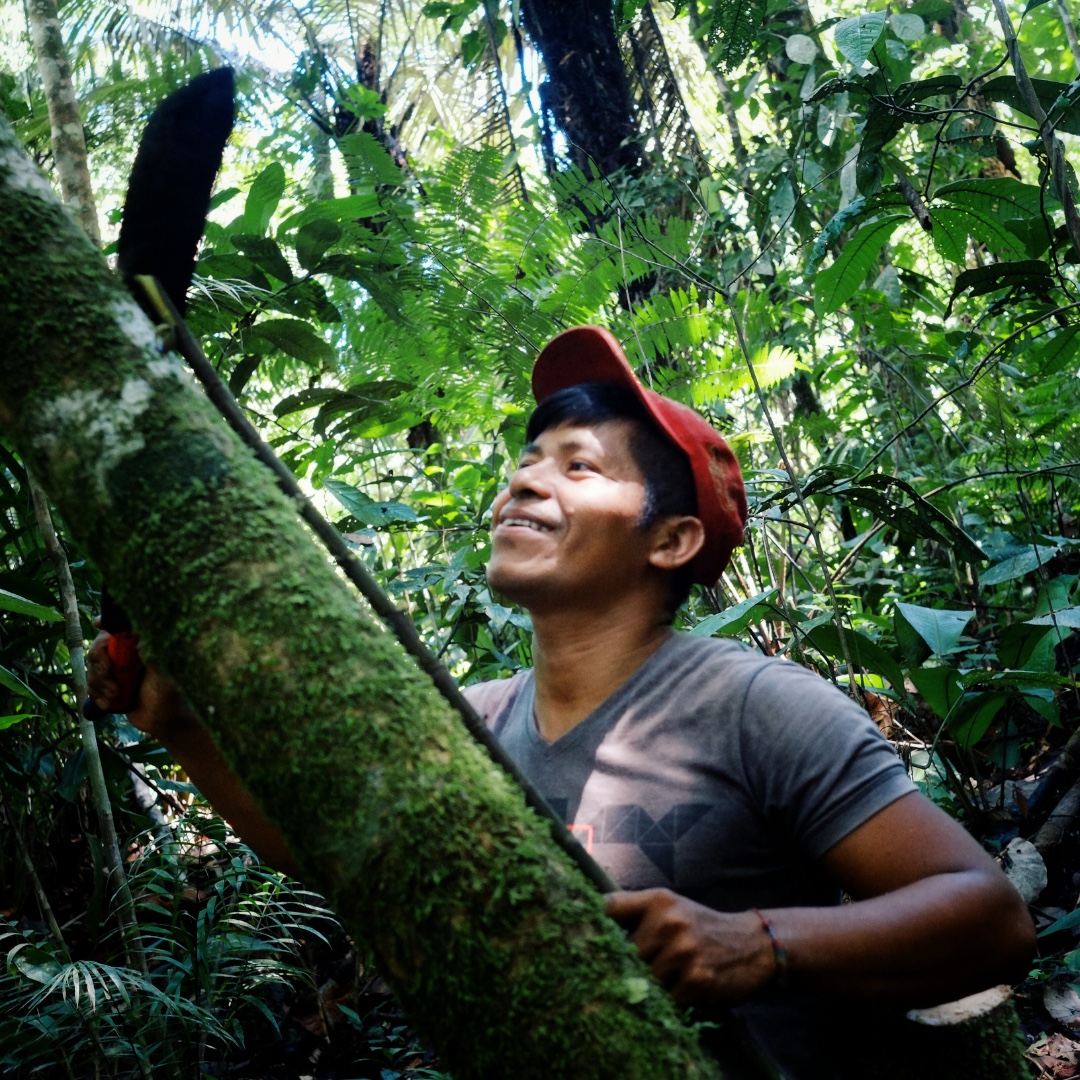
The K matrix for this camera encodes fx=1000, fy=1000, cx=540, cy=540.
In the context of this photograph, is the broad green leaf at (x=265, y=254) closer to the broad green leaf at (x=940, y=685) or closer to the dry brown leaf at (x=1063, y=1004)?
the broad green leaf at (x=940, y=685)

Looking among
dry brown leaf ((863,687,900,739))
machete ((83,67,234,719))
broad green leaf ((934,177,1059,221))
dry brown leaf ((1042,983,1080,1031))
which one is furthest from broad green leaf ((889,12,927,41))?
dry brown leaf ((1042,983,1080,1031))

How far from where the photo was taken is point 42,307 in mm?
944

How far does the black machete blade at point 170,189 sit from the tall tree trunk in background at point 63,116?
169 centimetres

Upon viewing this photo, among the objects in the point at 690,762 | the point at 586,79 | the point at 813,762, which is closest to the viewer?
the point at 813,762

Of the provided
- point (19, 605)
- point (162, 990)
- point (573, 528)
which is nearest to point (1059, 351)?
point (573, 528)

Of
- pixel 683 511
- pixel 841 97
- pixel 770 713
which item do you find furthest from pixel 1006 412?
pixel 770 713

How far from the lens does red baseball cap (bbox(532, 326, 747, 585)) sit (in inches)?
73.2

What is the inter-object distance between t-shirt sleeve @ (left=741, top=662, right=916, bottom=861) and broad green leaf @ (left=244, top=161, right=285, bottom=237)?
2408 millimetres

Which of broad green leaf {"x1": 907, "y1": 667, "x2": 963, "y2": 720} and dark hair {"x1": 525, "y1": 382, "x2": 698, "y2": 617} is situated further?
broad green leaf {"x1": 907, "y1": 667, "x2": 963, "y2": 720}

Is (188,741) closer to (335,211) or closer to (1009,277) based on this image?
(335,211)

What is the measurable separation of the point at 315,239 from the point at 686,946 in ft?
8.76

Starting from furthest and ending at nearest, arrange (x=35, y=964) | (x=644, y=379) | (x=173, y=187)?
(x=644, y=379)
(x=35, y=964)
(x=173, y=187)

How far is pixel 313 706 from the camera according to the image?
2.79 ft

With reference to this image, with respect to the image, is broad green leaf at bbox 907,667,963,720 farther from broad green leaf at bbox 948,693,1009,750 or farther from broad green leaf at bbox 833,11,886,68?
broad green leaf at bbox 833,11,886,68
